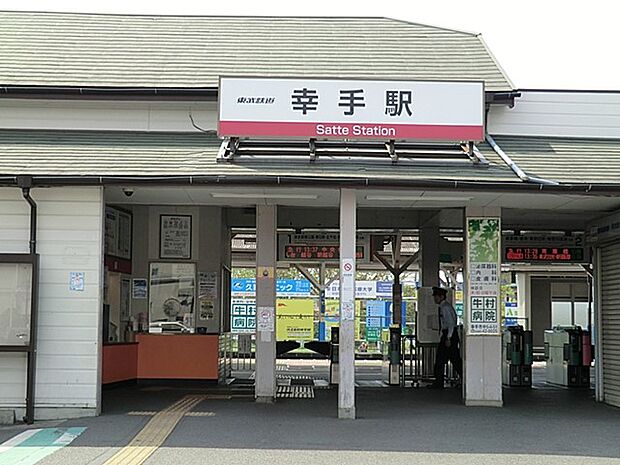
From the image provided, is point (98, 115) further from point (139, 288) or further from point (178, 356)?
point (178, 356)

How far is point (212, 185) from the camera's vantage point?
12.7m

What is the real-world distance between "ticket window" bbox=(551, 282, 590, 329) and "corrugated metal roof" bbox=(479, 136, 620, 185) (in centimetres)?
1825

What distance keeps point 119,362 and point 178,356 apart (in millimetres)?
1275

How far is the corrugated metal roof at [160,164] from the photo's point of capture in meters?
12.7

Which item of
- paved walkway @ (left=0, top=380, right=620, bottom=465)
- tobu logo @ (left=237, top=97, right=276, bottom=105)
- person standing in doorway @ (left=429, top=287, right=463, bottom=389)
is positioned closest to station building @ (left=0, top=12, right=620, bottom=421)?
tobu logo @ (left=237, top=97, right=276, bottom=105)

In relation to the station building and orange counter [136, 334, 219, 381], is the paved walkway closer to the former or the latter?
the station building

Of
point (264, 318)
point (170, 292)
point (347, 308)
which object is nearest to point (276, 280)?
point (264, 318)

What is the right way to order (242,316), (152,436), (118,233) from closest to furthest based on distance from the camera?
(152,436) < (118,233) < (242,316)

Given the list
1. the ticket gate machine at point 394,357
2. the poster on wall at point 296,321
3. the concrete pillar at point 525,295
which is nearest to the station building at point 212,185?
the ticket gate machine at point 394,357

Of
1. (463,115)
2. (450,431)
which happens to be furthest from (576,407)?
(463,115)

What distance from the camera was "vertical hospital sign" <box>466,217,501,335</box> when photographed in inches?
573

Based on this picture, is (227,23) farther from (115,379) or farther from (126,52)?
(115,379)

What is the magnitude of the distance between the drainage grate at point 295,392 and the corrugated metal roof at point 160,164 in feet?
14.6

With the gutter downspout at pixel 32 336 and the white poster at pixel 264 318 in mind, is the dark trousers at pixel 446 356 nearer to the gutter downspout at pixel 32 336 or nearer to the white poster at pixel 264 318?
the white poster at pixel 264 318
